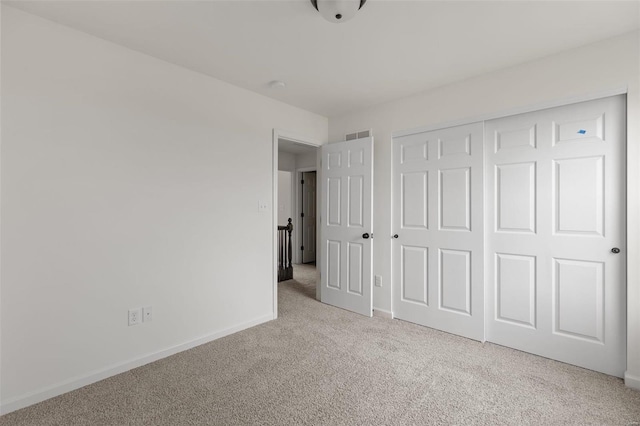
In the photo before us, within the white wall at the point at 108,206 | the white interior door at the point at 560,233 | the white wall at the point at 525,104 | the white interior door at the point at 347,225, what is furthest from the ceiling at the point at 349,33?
the white interior door at the point at 347,225

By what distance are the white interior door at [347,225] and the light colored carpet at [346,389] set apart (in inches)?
31.8

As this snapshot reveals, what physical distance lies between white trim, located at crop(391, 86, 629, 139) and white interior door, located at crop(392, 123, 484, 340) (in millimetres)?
52

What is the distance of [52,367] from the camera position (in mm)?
1900

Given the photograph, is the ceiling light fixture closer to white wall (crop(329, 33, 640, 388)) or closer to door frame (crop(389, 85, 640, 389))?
white wall (crop(329, 33, 640, 388))

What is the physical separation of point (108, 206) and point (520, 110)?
10.9ft

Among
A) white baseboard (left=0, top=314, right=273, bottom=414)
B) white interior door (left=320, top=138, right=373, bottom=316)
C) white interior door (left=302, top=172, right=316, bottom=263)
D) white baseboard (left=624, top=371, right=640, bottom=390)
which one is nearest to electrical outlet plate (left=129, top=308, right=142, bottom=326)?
white baseboard (left=0, top=314, right=273, bottom=414)

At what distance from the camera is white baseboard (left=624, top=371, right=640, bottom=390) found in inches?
77.4

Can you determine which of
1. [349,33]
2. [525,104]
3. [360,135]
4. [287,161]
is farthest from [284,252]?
[525,104]

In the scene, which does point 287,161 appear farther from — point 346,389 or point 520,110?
point 346,389

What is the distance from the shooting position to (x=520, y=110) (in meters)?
2.46

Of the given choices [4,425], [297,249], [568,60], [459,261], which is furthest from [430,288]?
[297,249]

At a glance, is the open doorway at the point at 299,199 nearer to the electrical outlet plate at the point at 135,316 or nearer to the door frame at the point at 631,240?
the electrical outlet plate at the point at 135,316

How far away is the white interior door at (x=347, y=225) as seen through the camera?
338cm

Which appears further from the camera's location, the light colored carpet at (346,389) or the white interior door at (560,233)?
the white interior door at (560,233)
